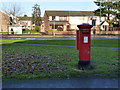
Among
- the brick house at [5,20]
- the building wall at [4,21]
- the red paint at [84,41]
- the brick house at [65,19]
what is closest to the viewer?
the red paint at [84,41]

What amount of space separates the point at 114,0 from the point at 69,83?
157 ft

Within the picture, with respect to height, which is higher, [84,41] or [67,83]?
[84,41]

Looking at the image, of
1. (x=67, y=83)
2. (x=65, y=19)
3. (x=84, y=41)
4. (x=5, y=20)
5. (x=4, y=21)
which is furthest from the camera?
(x=5, y=20)

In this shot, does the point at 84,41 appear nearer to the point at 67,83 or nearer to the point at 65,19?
the point at 67,83

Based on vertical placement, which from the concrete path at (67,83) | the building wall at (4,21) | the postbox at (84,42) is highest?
the building wall at (4,21)

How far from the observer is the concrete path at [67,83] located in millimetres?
4961

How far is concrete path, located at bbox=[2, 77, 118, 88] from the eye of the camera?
496 centimetres

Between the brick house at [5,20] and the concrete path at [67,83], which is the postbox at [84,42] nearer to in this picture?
the concrete path at [67,83]

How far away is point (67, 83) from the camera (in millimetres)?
5215

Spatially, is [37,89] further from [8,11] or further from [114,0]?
[8,11]

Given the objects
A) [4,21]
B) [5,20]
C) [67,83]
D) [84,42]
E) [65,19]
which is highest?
[65,19]

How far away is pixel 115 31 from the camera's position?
4619 cm

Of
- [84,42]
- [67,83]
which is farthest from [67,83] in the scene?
[84,42]

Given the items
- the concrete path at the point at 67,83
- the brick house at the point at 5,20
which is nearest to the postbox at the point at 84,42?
the concrete path at the point at 67,83
